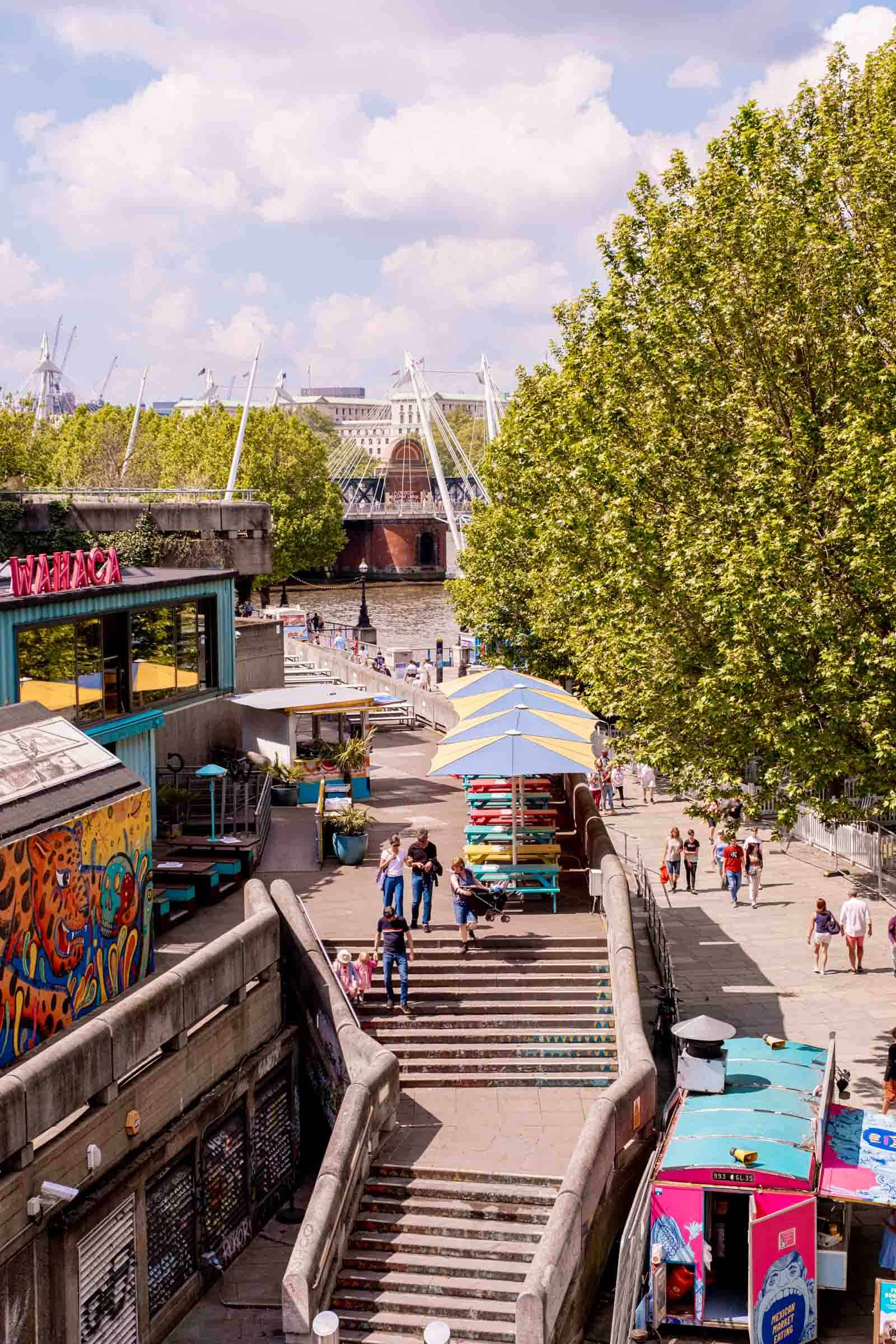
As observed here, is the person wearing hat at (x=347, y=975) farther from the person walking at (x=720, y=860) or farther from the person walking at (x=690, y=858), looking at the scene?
the person walking at (x=720, y=860)

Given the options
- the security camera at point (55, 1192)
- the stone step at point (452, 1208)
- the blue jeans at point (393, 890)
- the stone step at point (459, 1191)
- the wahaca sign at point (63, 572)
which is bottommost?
the stone step at point (452, 1208)

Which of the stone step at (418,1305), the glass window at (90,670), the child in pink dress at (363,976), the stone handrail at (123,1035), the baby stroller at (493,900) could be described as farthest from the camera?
the glass window at (90,670)

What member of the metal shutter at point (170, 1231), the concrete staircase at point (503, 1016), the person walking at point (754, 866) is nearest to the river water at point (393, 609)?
the person walking at point (754, 866)

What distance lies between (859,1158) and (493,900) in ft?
26.1

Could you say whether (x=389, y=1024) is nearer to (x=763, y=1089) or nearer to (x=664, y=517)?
(x=763, y=1089)

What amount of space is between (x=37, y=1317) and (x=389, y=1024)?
6265 mm

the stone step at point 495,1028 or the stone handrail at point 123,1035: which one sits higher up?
the stone handrail at point 123,1035

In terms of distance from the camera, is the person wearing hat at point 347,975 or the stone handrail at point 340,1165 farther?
the person wearing hat at point 347,975

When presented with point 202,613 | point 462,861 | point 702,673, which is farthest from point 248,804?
point 702,673

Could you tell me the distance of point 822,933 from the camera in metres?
24.0

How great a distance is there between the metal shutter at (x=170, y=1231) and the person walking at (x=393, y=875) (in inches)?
183

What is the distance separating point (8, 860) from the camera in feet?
51.5

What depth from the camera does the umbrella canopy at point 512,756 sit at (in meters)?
21.0

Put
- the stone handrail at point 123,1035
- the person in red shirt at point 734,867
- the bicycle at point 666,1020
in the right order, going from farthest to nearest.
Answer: the person in red shirt at point 734,867
the bicycle at point 666,1020
the stone handrail at point 123,1035
